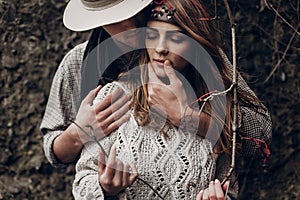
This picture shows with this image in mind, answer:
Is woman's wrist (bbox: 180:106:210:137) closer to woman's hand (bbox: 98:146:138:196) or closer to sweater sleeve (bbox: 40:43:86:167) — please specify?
woman's hand (bbox: 98:146:138:196)

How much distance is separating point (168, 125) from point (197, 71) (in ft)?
0.51

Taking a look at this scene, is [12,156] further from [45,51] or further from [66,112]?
[66,112]

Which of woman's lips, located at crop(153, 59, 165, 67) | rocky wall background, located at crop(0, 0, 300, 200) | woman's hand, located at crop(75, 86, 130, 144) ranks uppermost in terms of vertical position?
woman's lips, located at crop(153, 59, 165, 67)

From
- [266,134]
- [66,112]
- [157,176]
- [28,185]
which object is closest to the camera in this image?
[157,176]

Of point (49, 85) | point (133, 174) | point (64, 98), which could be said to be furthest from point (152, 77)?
point (49, 85)

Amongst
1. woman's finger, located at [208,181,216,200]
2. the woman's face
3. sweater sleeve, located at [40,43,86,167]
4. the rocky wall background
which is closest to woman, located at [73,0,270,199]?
the woman's face

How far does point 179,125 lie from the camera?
7.23 ft

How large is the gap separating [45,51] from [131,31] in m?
0.87

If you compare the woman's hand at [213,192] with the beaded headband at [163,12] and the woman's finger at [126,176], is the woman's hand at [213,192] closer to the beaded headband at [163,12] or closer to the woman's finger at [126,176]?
the woman's finger at [126,176]

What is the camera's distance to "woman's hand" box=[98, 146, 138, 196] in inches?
79.0

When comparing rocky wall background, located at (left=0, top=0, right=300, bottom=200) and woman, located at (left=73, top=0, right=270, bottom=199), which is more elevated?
woman, located at (left=73, top=0, right=270, bottom=199)

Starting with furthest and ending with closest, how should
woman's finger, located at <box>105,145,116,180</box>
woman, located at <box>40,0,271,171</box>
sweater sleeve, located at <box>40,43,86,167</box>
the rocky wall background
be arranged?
the rocky wall background < sweater sleeve, located at <box>40,43,86,167</box> < woman, located at <box>40,0,271,171</box> < woman's finger, located at <box>105,145,116,180</box>

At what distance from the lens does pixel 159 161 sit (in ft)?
7.07

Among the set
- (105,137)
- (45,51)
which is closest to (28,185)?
Answer: (45,51)
